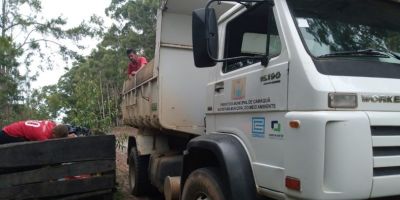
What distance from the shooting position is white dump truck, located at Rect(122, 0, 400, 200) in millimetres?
2818

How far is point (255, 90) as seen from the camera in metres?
3.64

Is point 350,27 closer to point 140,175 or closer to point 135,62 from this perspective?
point 140,175

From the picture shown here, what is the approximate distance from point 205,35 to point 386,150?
1.49 metres

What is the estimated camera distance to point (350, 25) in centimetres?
352

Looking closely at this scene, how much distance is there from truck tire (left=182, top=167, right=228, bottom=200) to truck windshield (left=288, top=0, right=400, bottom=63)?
1.27 m

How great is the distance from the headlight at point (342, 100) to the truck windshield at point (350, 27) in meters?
0.40

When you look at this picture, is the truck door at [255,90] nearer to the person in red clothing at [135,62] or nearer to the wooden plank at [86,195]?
the wooden plank at [86,195]

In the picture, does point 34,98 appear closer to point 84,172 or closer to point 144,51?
point 144,51

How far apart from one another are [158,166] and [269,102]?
10.9 ft

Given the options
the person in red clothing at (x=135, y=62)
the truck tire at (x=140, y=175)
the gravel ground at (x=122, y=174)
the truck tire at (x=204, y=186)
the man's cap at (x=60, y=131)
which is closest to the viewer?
the truck tire at (x=204, y=186)

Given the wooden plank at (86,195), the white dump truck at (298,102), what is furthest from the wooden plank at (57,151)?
the white dump truck at (298,102)

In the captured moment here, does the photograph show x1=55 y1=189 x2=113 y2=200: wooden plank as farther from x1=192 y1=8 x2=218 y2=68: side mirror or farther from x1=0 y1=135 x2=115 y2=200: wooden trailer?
x1=192 y1=8 x2=218 y2=68: side mirror

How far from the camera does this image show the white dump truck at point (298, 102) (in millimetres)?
2818

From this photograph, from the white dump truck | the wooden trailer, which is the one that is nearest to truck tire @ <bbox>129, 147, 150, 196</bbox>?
the wooden trailer
